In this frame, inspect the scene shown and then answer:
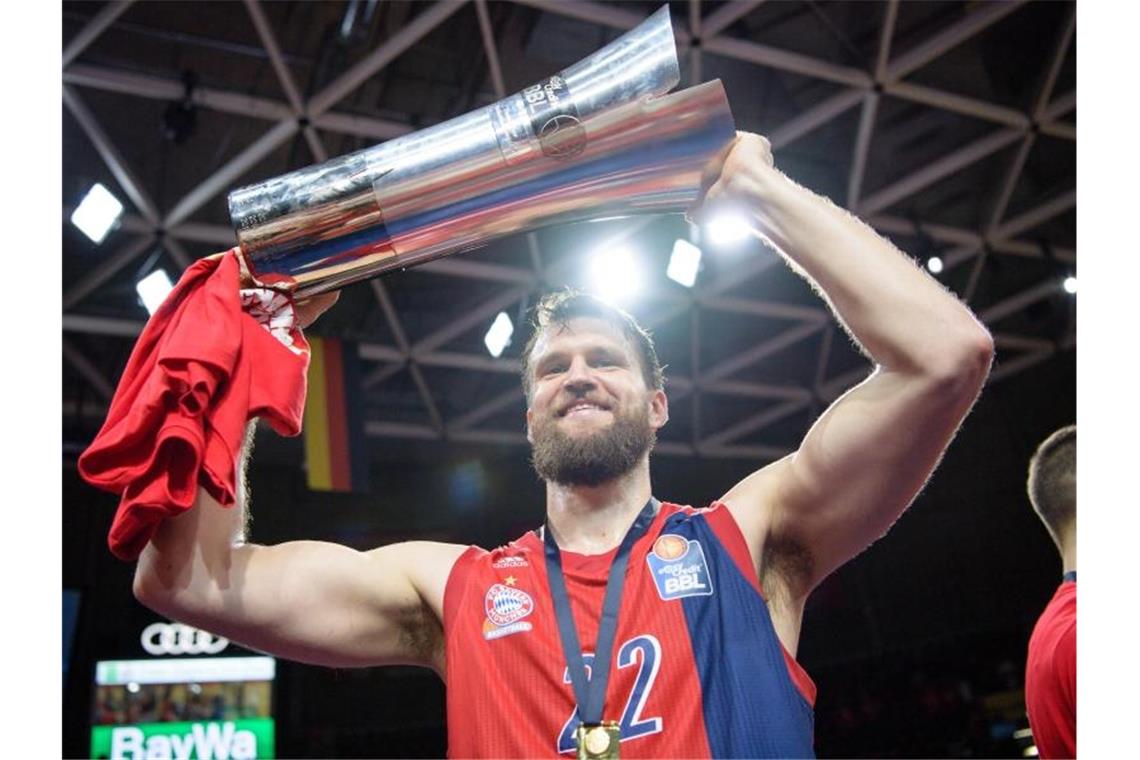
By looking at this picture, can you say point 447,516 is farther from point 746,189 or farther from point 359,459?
point 746,189

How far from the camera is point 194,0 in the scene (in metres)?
6.28

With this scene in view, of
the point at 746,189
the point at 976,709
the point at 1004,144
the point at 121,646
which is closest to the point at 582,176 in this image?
the point at 746,189

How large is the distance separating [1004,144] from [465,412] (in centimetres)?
490

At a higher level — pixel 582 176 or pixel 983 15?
pixel 983 15

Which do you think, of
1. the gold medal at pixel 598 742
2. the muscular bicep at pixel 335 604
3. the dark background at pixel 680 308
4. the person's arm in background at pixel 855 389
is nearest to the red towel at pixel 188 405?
the muscular bicep at pixel 335 604

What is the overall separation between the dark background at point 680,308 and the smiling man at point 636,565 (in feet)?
14.6

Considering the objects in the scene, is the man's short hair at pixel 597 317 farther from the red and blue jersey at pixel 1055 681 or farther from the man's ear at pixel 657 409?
the red and blue jersey at pixel 1055 681

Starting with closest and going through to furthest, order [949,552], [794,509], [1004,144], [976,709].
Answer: [794,509], [1004,144], [976,709], [949,552]

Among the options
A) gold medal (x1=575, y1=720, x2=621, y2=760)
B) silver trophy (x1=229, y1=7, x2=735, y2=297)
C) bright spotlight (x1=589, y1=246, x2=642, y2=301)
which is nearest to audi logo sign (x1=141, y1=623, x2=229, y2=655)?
bright spotlight (x1=589, y1=246, x2=642, y2=301)

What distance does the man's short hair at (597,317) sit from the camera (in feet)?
5.92

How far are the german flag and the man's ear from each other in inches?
209

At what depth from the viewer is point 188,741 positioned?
6660 millimetres

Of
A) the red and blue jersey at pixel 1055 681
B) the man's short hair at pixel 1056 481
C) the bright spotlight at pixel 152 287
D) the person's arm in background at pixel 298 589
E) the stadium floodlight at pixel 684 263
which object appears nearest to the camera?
the person's arm in background at pixel 298 589

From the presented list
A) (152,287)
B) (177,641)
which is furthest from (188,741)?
(152,287)
